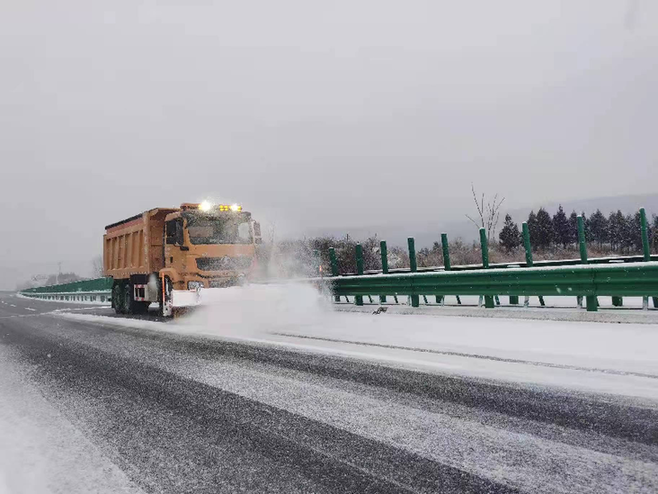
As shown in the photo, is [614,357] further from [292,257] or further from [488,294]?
[292,257]

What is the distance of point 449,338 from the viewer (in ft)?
25.3

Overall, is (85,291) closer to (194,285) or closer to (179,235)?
(179,235)

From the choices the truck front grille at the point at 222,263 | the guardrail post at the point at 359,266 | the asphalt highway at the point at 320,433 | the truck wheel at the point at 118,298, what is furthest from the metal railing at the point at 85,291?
the asphalt highway at the point at 320,433

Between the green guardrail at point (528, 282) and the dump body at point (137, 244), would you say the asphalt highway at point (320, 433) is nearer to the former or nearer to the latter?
the green guardrail at point (528, 282)

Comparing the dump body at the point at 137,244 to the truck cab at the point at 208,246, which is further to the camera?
the dump body at the point at 137,244

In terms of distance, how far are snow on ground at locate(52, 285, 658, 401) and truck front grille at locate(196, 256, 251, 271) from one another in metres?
0.74

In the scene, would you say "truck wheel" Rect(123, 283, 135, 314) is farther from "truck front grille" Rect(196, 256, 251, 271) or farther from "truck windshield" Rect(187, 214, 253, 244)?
"truck front grille" Rect(196, 256, 251, 271)

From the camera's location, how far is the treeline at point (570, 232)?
124 meters

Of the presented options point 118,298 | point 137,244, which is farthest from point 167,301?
point 118,298

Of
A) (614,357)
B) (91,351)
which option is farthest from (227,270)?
(614,357)

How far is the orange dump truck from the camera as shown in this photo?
1242cm

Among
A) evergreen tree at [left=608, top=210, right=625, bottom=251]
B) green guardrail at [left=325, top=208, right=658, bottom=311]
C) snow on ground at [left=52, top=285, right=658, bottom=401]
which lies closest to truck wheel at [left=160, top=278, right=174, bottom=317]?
snow on ground at [left=52, top=285, right=658, bottom=401]

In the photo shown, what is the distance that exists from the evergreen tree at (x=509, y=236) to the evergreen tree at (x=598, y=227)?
29697mm

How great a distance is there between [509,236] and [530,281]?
120735mm
